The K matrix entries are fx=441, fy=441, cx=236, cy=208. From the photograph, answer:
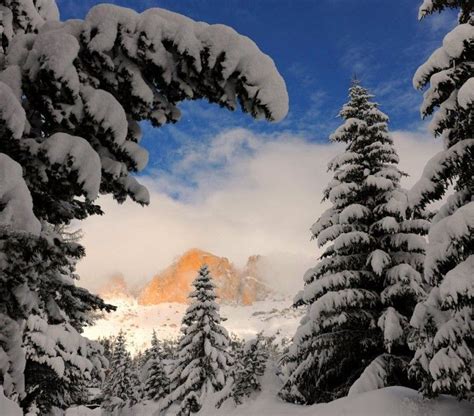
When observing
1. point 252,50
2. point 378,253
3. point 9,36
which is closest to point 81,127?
point 252,50

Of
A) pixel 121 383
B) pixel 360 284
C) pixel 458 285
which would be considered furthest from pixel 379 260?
pixel 121 383

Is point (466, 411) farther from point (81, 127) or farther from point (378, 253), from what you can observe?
A: point (81, 127)

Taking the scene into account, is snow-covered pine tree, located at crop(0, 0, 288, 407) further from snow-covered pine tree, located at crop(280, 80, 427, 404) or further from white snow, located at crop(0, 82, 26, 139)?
snow-covered pine tree, located at crop(280, 80, 427, 404)

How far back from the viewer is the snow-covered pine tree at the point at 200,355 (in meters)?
25.6

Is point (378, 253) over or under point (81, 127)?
over

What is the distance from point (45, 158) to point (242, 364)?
538 inches

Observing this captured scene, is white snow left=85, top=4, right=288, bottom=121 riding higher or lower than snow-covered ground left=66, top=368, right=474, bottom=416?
higher

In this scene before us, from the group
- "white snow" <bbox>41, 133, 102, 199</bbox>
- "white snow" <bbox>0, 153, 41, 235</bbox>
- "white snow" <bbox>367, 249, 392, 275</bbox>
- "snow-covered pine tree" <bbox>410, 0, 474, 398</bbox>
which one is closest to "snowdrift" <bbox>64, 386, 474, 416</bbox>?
"snow-covered pine tree" <bbox>410, 0, 474, 398</bbox>

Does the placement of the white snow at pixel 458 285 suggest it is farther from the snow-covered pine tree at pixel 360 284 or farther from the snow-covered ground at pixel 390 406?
the snow-covered pine tree at pixel 360 284

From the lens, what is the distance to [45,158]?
328cm

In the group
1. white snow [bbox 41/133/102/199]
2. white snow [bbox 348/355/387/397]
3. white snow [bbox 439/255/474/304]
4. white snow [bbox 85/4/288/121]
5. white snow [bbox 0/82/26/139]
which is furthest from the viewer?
white snow [bbox 348/355/387/397]

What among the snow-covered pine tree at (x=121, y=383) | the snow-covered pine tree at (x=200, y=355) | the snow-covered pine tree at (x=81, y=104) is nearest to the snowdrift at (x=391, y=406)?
the snow-covered pine tree at (x=81, y=104)

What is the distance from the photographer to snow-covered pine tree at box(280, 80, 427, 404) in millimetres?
12789

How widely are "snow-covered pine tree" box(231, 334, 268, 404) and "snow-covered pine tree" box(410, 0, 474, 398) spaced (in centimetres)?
755
